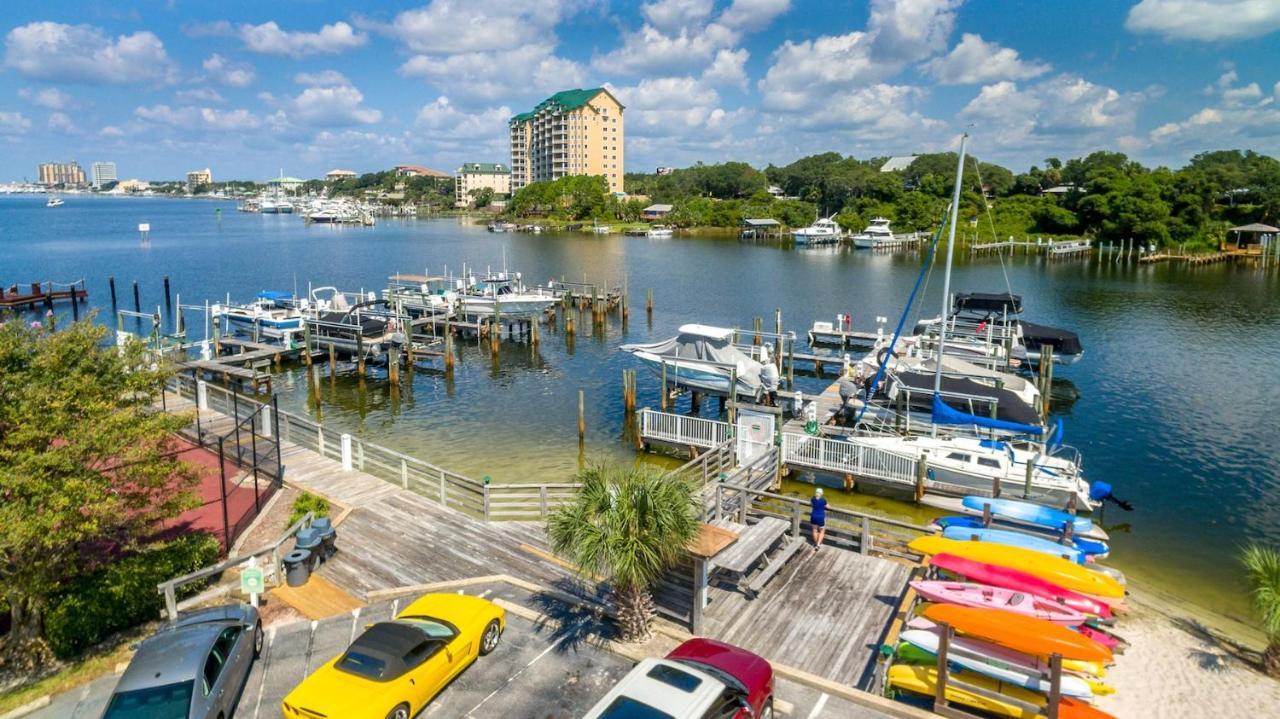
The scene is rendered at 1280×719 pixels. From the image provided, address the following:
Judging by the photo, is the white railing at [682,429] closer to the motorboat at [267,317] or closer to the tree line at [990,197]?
the motorboat at [267,317]

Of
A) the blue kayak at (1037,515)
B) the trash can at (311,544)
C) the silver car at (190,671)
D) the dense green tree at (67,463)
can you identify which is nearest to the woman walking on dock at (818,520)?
the blue kayak at (1037,515)

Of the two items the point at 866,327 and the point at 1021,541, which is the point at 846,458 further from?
the point at 866,327

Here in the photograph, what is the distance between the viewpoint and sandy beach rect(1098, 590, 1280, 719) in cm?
1251

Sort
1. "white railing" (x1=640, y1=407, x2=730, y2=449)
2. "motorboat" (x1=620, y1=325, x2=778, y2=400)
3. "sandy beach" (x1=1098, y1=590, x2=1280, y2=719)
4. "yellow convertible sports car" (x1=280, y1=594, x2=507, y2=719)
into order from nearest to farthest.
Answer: "yellow convertible sports car" (x1=280, y1=594, x2=507, y2=719)
"sandy beach" (x1=1098, y1=590, x2=1280, y2=719)
"white railing" (x1=640, y1=407, x2=730, y2=449)
"motorboat" (x1=620, y1=325, x2=778, y2=400)

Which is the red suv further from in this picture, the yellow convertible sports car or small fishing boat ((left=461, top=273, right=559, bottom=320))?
small fishing boat ((left=461, top=273, right=559, bottom=320))

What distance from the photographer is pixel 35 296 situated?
63.0 m

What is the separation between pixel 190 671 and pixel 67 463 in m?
4.60

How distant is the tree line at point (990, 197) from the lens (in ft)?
364

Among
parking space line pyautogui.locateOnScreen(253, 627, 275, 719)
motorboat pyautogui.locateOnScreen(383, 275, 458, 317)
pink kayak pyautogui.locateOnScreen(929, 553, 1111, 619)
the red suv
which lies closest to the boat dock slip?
motorboat pyautogui.locateOnScreen(383, 275, 458, 317)

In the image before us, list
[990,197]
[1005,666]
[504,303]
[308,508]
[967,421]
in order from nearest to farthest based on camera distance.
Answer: [1005,666] → [308,508] → [967,421] → [504,303] → [990,197]

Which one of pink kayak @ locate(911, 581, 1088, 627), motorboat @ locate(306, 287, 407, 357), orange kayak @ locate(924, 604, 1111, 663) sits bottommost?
pink kayak @ locate(911, 581, 1088, 627)

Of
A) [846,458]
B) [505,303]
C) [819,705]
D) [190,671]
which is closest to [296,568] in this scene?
[190,671]

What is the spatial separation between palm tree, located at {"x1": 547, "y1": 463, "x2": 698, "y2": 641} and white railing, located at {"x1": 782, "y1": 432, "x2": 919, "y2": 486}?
47.5ft

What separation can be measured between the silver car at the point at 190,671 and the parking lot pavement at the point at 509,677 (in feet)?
1.95
